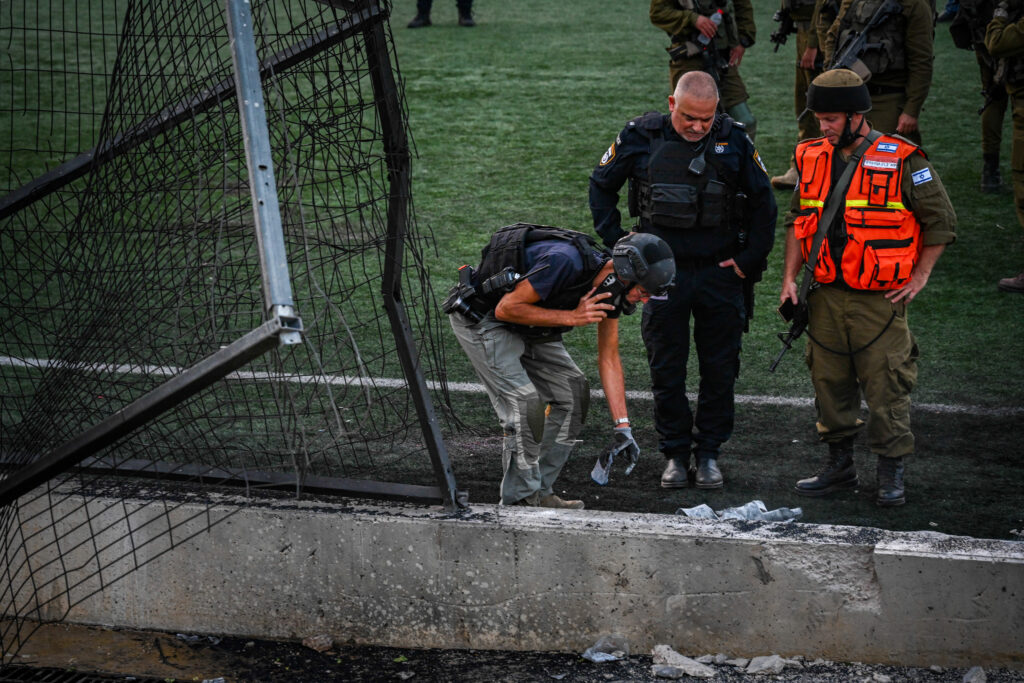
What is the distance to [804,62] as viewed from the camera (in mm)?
9711

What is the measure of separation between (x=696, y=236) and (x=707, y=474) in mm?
1164

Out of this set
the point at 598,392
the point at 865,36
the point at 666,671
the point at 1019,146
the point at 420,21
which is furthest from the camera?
the point at 420,21

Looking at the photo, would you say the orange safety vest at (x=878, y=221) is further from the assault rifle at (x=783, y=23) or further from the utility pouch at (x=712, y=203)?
the assault rifle at (x=783, y=23)

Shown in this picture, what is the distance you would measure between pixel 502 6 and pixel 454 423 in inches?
541

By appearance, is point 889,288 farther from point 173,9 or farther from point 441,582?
point 173,9

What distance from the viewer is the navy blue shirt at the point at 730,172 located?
538 cm

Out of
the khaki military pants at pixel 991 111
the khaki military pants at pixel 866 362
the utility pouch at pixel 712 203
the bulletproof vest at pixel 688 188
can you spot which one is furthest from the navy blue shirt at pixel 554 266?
the khaki military pants at pixel 991 111

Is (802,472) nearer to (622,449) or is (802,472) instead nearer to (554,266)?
(622,449)

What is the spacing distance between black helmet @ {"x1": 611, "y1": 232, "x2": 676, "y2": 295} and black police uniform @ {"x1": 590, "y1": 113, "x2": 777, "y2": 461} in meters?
0.67

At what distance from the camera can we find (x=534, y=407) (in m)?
5.02

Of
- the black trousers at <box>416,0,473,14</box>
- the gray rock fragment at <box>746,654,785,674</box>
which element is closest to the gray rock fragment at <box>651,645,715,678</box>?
the gray rock fragment at <box>746,654,785,674</box>

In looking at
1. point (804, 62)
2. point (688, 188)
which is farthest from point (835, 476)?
point (804, 62)

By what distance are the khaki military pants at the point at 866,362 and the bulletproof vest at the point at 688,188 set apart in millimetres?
621

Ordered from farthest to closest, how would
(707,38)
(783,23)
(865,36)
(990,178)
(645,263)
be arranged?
1. (783,23)
2. (990,178)
3. (707,38)
4. (865,36)
5. (645,263)
